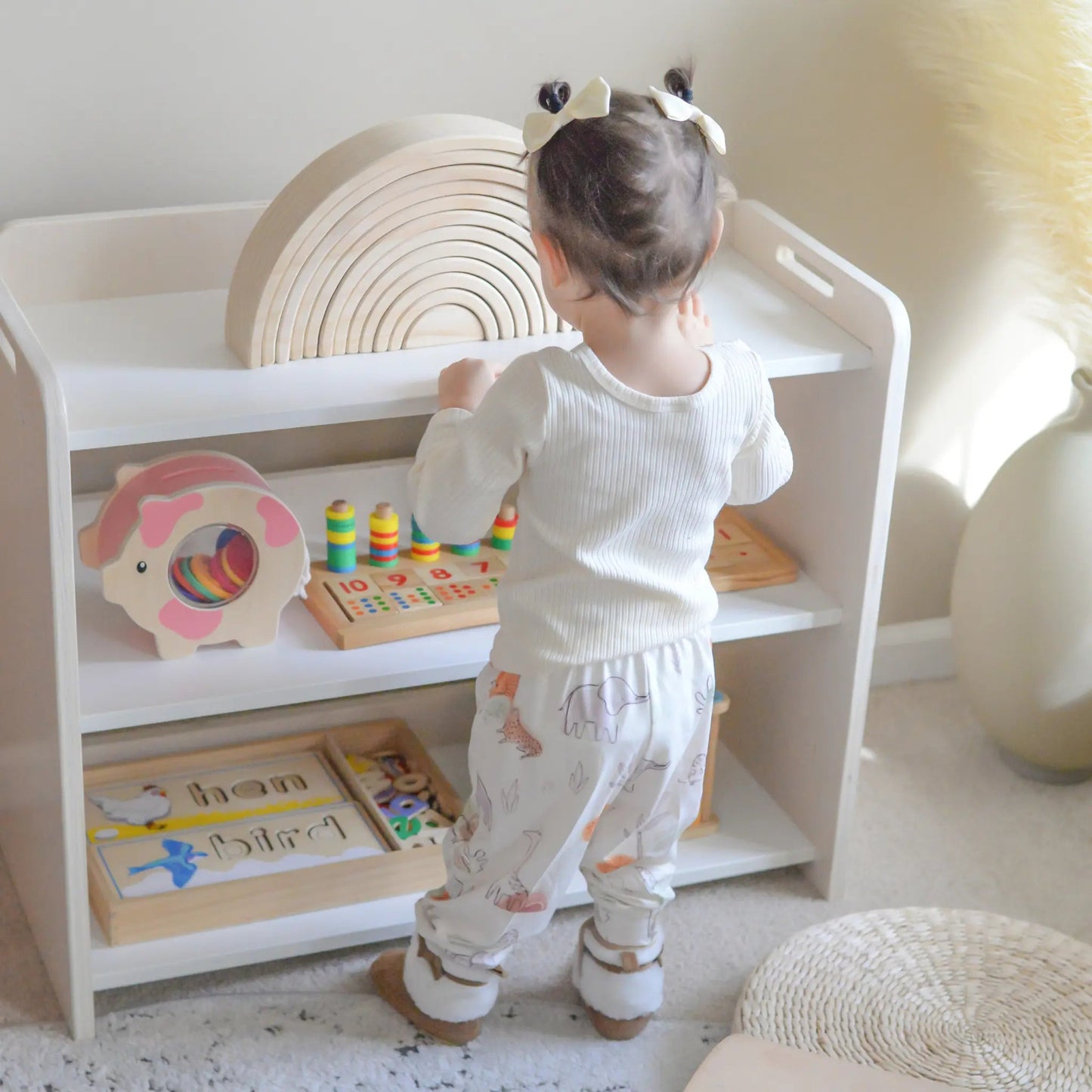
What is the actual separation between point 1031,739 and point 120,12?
1293 millimetres

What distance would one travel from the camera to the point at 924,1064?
58.2 inches

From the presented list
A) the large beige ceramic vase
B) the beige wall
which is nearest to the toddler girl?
the beige wall

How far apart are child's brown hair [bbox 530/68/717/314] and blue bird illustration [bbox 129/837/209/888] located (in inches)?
28.9

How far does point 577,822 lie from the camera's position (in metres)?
1.35

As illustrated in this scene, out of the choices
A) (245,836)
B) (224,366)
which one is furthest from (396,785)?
(224,366)

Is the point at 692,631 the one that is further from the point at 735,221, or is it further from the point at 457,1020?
the point at 735,221

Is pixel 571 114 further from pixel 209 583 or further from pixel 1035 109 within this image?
pixel 1035 109

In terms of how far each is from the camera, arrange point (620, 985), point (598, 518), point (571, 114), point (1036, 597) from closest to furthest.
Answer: point (571, 114) → point (598, 518) → point (620, 985) → point (1036, 597)

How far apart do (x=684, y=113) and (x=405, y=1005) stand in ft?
2.81

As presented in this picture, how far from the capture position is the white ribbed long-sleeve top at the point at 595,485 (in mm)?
1212

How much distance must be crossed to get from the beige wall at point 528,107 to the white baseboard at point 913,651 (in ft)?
0.52

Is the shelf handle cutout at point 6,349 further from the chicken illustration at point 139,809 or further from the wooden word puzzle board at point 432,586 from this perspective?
the chicken illustration at point 139,809

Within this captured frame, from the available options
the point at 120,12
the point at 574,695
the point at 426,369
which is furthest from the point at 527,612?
the point at 120,12

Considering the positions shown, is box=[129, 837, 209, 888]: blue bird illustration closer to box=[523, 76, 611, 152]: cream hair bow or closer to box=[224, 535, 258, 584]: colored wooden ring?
box=[224, 535, 258, 584]: colored wooden ring
